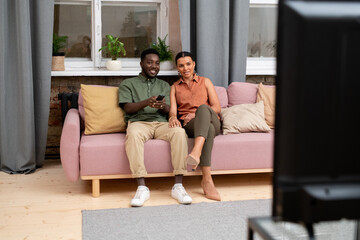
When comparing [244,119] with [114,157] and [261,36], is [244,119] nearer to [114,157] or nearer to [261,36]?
[114,157]

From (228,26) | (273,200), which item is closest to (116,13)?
(228,26)

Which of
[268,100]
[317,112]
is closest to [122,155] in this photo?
[268,100]

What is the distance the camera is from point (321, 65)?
2.20 ft

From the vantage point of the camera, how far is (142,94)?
3.25m

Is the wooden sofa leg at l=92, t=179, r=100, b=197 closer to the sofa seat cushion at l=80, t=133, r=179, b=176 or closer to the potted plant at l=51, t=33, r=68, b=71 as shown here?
the sofa seat cushion at l=80, t=133, r=179, b=176

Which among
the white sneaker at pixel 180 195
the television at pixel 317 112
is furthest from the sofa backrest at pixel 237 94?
the television at pixel 317 112

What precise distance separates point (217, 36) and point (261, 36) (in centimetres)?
72

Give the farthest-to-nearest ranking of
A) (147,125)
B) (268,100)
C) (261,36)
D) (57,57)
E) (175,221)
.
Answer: (261,36), (57,57), (268,100), (147,125), (175,221)

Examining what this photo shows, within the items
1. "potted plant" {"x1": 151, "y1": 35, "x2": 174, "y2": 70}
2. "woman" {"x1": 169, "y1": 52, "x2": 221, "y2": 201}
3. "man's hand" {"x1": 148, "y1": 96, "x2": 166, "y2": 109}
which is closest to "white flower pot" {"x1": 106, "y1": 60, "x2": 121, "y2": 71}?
"potted plant" {"x1": 151, "y1": 35, "x2": 174, "y2": 70}

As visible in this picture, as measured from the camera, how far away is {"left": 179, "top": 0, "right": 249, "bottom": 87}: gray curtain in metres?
3.67

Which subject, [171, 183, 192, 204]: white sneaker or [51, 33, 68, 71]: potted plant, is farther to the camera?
[51, 33, 68, 71]: potted plant

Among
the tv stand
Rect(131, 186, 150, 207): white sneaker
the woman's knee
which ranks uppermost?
the woman's knee

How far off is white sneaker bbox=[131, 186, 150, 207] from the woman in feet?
1.17

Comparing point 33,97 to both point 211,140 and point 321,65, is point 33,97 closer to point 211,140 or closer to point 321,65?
point 211,140
